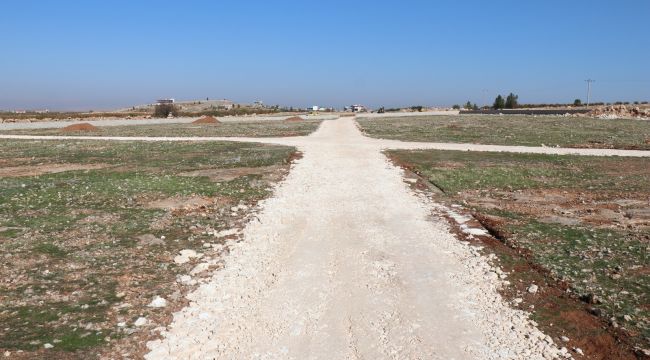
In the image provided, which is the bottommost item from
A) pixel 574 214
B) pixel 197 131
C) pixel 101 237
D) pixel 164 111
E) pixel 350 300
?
pixel 350 300

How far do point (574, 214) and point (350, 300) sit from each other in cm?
954

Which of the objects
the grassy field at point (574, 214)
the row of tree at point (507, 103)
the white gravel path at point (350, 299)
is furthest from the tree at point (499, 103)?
the white gravel path at point (350, 299)

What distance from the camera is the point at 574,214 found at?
14.6 meters

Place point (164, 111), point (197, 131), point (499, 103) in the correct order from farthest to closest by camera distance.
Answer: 1. point (499, 103)
2. point (164, 111)
3. point (197, 131)

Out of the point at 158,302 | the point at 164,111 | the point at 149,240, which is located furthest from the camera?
the point at 164,111

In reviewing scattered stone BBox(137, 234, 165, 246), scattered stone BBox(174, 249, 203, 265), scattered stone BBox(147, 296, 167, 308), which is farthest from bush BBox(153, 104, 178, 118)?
scattered stone BBox(147, 296, 167, 308)

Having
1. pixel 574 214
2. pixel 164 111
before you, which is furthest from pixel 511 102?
pixel 574 214

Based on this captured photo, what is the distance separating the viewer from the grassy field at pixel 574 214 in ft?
28.4

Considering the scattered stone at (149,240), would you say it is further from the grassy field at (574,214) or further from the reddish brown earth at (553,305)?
the grassy field at (574,214)

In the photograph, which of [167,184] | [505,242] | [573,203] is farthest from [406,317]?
[167,184]

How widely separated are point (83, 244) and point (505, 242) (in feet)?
31.8

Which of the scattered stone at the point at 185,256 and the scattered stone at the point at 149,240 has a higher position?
the scattered stone at the point at 149,240

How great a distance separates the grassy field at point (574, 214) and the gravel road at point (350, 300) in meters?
1.18

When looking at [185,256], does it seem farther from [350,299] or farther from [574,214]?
[574,214]
